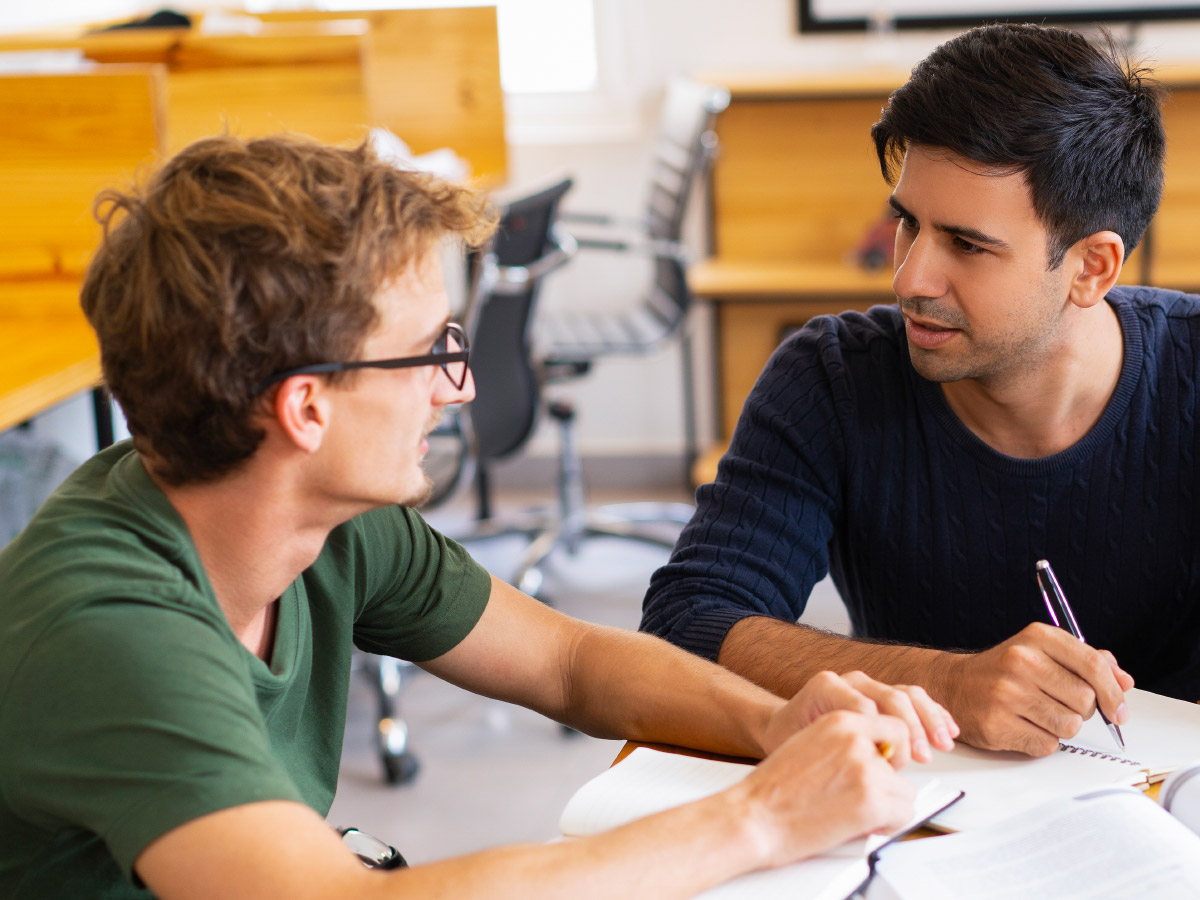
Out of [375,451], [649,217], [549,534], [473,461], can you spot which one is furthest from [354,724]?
A: [375,451]

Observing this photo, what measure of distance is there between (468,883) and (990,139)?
80 centimetres

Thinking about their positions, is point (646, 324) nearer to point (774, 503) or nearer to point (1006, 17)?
point (1006, 17)

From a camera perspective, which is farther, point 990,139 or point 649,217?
point 649,217

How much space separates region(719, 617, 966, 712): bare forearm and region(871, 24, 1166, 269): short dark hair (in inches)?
16.4

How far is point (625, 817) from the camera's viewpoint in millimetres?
870

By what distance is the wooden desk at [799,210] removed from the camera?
11.0 ft

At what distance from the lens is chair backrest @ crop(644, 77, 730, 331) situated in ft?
10.3

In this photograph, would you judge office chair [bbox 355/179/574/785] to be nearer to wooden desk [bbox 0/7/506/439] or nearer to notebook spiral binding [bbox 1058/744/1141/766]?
wooden desk [bbox 0/7/506/439]

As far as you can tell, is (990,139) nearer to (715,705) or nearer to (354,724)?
(715,705)

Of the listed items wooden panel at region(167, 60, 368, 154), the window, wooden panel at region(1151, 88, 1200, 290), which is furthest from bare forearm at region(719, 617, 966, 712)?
the window

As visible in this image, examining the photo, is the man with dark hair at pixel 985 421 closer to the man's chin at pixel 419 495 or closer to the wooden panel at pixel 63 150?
the man's chin at pixel 419 495

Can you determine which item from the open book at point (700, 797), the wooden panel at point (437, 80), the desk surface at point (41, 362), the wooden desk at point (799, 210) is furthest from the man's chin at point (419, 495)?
the wooden panel at point (437, 80)

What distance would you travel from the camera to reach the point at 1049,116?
1.17 meters

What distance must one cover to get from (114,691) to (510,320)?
1985 mm
